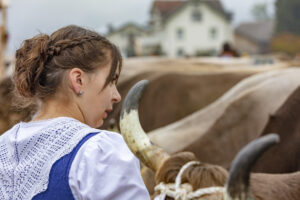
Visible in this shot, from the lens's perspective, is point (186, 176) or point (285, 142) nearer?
point (186, 176)

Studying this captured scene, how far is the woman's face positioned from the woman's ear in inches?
0.8

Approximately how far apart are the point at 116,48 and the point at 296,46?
3695cm

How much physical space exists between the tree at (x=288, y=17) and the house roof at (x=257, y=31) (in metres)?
7.95

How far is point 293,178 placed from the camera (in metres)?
2.50

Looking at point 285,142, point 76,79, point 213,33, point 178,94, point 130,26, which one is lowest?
point 213,33

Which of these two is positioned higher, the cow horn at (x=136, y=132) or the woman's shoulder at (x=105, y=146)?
the woman's shoulder at (x=105, y=146)

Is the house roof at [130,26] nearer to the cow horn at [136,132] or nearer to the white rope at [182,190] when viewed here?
the cow horn at [136,132]

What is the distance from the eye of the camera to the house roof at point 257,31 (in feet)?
201

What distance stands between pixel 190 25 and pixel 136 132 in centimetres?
5376

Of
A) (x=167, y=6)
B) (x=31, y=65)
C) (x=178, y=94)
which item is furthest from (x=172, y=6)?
(x=31, y=65)

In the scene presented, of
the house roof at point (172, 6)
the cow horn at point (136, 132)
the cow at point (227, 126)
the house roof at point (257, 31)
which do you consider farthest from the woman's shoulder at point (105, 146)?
the house roof at point (257, 31)

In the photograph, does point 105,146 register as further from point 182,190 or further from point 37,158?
point 182,190

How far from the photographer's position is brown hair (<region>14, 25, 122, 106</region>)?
1.84m

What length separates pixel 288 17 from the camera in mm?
50594
